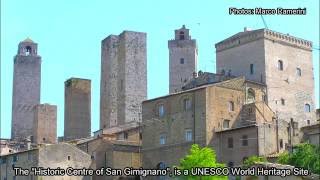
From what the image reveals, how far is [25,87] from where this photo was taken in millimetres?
96188

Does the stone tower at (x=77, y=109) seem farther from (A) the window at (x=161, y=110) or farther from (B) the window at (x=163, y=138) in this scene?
(B) the window at (x=163, y=138)

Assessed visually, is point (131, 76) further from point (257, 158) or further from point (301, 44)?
point (257, 158)

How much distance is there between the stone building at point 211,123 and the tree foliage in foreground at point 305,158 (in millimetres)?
4442

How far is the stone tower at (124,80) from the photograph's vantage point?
253 feet

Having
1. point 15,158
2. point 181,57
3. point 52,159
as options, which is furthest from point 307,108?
point 15,158

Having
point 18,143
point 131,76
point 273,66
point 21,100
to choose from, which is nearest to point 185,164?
point 273,66

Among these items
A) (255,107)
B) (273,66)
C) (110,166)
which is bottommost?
(110,166)

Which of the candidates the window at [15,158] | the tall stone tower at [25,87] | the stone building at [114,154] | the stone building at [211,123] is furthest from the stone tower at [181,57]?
the window at [15,158]

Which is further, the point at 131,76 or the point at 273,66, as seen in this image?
the point at 131,76

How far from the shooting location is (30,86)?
9656cm

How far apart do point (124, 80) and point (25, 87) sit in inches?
889

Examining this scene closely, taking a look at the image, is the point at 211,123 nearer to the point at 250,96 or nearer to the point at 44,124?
the point at 250,96

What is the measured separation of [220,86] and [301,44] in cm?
1438

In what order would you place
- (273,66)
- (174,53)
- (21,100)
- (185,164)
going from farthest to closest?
(21,100) → (174,53) → (273,66) → (185,164)
